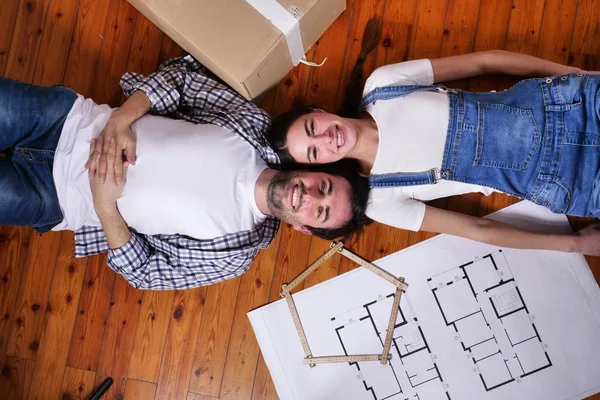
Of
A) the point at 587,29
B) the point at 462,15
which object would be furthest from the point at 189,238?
the point at 587,29

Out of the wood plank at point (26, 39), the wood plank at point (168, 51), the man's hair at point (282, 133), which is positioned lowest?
the man's hair at point (282, 133)

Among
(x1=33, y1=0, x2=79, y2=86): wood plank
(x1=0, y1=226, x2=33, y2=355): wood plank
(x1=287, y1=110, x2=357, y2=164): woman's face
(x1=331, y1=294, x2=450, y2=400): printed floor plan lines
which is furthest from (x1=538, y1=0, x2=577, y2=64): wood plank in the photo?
(x1=0, y1=226, x2=33, y2=355): wood plank

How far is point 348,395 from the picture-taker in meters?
1.28

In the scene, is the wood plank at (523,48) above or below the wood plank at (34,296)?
above

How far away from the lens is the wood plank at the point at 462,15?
134cm

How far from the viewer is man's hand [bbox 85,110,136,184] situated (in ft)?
3.53

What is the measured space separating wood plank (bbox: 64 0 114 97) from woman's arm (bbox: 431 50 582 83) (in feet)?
3.39

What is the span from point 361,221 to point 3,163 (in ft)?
3.11

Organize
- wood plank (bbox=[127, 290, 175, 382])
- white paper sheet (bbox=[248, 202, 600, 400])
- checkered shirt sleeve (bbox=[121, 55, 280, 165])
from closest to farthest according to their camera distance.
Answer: checkered shirt sleeve (bbox=[121, 55, 280, 165]) → white paper sheet (bbox=[248, 202, 600, 400]) → wood plank (bbox=[127, 290, 175, 382])

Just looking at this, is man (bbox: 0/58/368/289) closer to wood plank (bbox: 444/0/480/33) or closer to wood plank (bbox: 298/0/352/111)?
wood plank (bbox: 298/0/352/111)

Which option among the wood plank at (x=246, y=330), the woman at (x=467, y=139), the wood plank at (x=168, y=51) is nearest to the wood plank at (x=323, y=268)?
the wood plank at (x=246, y=330)

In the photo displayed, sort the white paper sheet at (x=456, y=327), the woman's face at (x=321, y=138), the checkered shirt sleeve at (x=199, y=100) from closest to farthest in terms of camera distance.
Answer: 1. the woman's face at (x=321, y=138)
2. the checkered shirt sleeve at (x=199, y=100)
3. the white paper sheet at (x=456, y=327)

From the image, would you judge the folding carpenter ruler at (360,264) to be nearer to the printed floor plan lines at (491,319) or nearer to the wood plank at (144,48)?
the printed floor plan lines at (491,319)

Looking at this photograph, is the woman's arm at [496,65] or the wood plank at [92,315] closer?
the woman's arm at [496,65]
